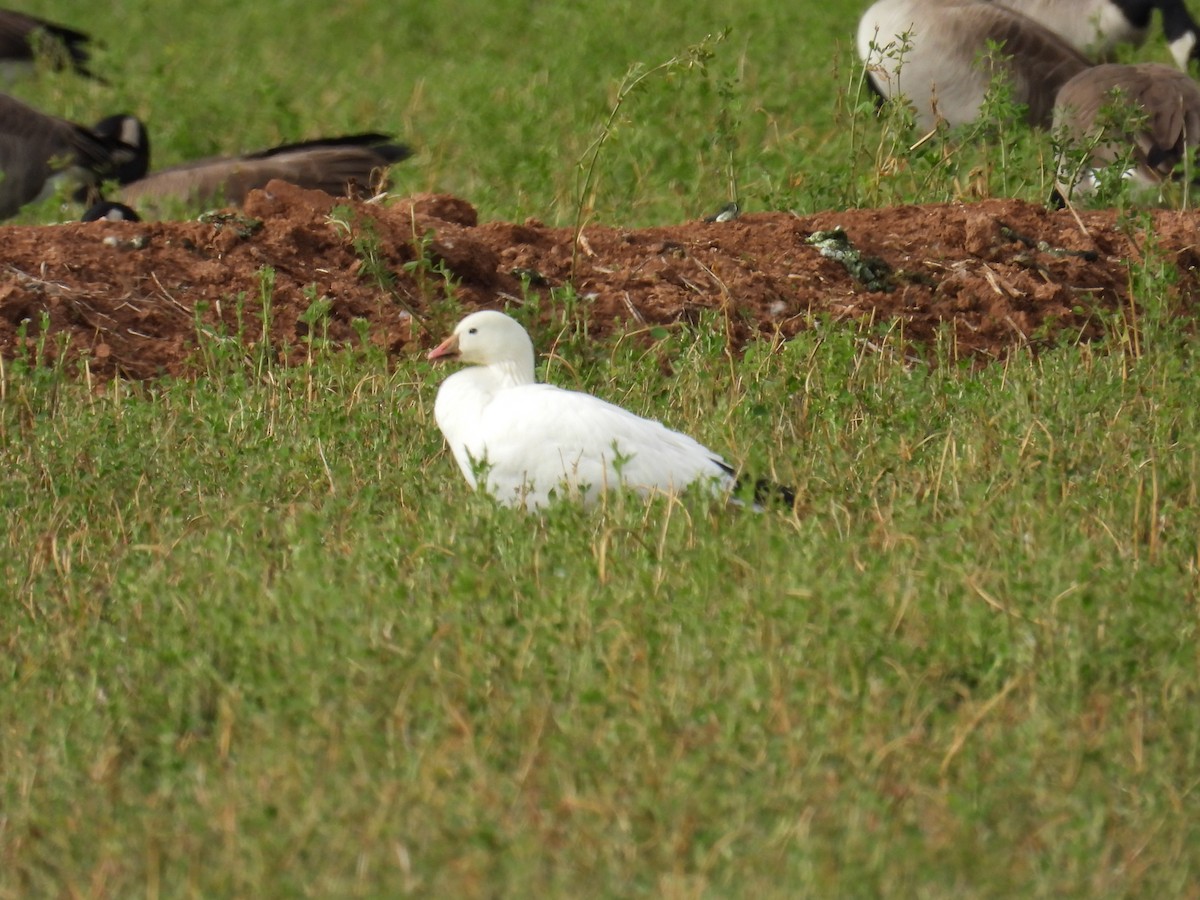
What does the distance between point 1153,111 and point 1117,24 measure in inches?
120

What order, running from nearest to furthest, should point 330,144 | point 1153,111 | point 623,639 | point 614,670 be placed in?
1. point 614,670
2. point 623,639
3. point 1153,111
4. point 330,144

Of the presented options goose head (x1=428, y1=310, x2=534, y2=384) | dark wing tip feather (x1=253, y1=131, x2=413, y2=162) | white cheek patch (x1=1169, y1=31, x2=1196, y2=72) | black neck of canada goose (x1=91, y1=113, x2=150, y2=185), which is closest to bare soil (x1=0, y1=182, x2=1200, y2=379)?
goose head (x1=428, y1=310, x2=534, y2=384)

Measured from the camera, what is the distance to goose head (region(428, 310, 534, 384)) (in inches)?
224

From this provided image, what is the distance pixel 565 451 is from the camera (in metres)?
5.14

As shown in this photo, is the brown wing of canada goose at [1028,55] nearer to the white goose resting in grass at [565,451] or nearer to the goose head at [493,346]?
the goose head at [493,346]

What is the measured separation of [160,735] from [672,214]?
5779 millimetres

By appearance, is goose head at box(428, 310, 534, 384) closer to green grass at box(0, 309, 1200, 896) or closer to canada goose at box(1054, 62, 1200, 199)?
green grass at box(0, 309, 1200, 896)

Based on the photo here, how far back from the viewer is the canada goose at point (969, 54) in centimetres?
1082

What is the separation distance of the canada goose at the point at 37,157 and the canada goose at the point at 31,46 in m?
1.97

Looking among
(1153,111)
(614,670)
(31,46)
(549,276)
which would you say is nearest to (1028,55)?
(1153,111)

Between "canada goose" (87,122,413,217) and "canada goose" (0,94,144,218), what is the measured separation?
0.24 m

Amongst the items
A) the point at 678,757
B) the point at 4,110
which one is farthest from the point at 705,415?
the point at 4,110

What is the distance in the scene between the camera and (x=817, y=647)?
13.2 feet

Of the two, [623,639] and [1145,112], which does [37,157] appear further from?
[623,639]
